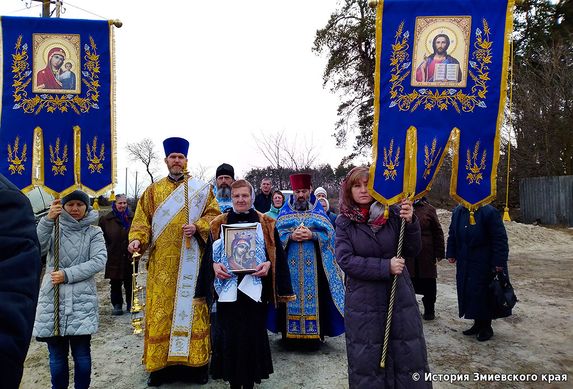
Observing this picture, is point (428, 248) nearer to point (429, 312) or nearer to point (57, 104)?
point (429, 312)

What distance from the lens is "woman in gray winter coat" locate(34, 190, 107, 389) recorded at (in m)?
3.29

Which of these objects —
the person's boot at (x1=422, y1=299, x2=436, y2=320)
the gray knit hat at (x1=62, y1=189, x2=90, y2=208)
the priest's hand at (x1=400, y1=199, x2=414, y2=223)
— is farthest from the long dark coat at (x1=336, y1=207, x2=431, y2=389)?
the person's boot at (x1=422, y1=299, x2=436, y2=320)

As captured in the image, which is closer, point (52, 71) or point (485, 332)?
point (52, 71)

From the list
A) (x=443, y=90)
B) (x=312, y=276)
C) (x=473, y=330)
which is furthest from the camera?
(x=473, y=330)

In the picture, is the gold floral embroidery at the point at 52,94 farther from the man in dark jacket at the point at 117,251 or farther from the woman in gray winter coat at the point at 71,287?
the man in dark jacket at the point at 117,251

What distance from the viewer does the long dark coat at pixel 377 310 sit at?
2660 millimetres

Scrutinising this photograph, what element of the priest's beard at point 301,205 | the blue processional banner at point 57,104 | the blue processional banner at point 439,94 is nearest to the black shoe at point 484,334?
the priest's beard at point 301,205

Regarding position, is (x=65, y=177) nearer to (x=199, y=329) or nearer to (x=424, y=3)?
(x=199, y=329)

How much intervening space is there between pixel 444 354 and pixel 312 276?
1.74 meters

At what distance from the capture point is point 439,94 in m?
3.07

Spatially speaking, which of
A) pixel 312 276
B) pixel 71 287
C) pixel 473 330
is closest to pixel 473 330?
pixel 473 330

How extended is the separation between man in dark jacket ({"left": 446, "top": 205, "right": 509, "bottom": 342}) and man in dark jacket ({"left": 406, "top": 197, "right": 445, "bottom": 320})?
721 millimetres

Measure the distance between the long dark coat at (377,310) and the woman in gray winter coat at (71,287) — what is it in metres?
2.12

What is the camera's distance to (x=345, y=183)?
303cm
